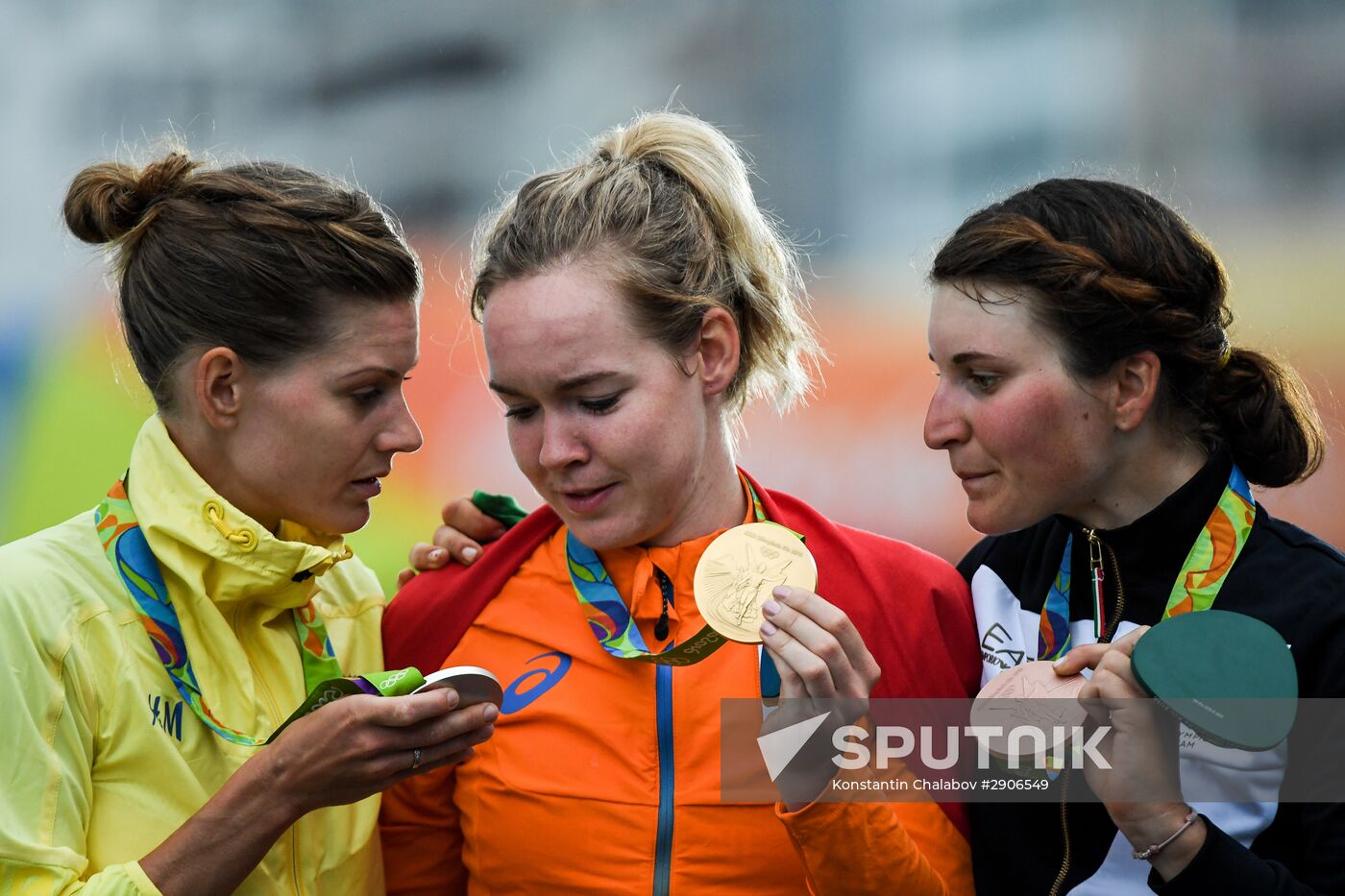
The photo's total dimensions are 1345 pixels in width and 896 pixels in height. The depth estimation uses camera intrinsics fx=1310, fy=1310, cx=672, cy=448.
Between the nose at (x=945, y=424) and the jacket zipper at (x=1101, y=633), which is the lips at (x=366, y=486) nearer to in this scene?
the nose at (x=945, y=424)

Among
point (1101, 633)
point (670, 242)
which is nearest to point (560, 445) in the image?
point (670, 242)

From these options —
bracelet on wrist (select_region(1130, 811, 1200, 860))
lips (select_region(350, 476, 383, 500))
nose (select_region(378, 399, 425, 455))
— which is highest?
nose (select_region(378, 399, 425, 455))

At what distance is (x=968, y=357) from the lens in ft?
8.92

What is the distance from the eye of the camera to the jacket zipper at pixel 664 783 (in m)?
2.58

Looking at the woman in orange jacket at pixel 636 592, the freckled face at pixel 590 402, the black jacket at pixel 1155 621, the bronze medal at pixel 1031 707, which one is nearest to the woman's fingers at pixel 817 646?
the woman in orange jacket at pixel 636 592

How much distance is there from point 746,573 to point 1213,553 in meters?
0.92

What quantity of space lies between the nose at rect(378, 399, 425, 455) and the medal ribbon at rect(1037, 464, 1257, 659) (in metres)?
1.43

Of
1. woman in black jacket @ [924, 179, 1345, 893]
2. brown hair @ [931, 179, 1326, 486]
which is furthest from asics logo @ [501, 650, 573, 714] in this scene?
brown hair @ [931, 179, 1326, 486]

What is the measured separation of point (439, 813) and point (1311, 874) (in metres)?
1.72

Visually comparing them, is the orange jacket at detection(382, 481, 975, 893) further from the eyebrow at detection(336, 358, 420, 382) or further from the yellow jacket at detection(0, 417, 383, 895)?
the eyebrow at detection(336, 358, 420, 382)

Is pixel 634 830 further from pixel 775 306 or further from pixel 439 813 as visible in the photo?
pixel 775 306

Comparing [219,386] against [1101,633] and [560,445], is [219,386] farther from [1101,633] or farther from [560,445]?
[1101,633]

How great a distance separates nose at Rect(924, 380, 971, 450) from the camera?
2740 millimetres

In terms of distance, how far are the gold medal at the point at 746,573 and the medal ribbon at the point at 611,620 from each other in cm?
6
